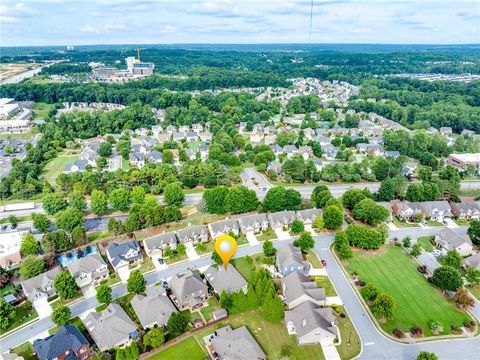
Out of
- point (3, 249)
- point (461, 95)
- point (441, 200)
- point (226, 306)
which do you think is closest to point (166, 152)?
point (3, 249)

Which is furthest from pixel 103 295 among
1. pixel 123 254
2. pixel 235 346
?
pixel 235 346

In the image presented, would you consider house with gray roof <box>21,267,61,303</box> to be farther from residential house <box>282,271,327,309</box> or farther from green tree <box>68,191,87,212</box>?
residential house <box>282,271,327,309</box>

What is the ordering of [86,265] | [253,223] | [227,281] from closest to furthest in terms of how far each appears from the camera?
[227,281], [86,265], [253,223]

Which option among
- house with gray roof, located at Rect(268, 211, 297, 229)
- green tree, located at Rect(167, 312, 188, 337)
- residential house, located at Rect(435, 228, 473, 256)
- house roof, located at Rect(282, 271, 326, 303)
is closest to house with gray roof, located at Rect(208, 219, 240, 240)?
house with gray roof, located at Rect(268, 211, 297, 229)

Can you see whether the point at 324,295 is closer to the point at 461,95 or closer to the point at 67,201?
the point at 67,201

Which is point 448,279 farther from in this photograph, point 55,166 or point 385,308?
point 55,166
